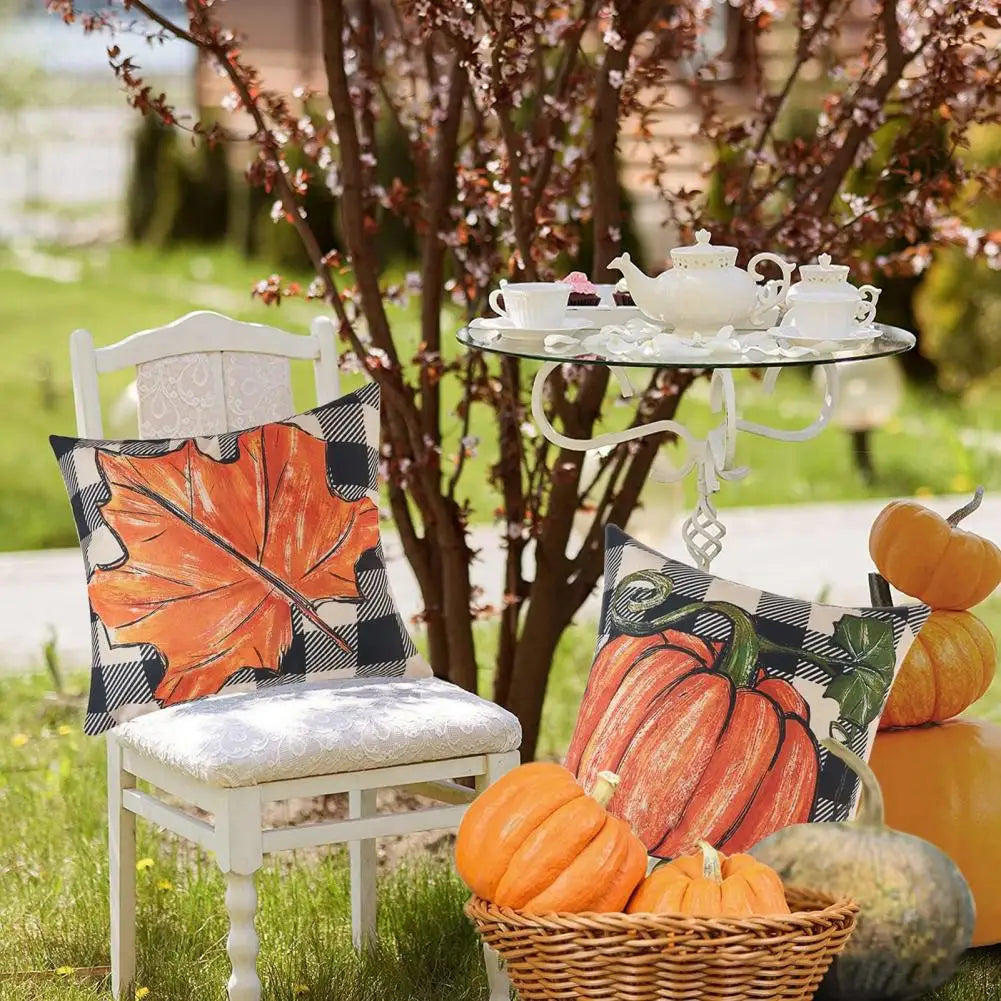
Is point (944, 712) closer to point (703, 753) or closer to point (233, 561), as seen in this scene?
point (703, 753)

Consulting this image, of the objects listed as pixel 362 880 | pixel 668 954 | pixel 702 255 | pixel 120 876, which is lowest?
pixel 362 880

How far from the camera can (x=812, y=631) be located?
2.54m

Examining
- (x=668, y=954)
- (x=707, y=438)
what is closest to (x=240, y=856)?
(x=668, y=954)

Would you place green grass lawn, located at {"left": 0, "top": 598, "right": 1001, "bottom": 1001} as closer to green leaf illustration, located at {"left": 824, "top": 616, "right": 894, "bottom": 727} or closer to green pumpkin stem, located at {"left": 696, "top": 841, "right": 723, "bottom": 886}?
green leaf illustration, located at {"left": 824, "top": 616, "right": 894, "bottom": 727}

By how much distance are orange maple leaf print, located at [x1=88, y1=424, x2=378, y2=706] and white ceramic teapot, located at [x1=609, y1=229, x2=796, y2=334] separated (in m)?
0.57

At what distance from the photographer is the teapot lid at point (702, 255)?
2.53 m

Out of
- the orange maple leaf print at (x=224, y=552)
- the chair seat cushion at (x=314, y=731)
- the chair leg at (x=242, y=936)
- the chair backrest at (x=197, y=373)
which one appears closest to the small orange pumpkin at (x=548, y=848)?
the chair seat cushion at (x=314, y=731)

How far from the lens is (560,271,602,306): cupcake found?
109 inches

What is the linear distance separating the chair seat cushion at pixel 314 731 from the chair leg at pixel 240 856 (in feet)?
0.08

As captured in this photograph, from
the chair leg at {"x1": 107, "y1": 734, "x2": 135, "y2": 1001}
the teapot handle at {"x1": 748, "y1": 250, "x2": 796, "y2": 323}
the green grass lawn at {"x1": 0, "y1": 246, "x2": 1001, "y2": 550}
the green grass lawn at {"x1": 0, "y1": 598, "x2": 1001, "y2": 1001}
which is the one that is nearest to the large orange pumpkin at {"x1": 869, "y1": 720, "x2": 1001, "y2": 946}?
the green grass lawn at {"x1": 0, "y1": 598, "x2": 1001, "y2": 1001}

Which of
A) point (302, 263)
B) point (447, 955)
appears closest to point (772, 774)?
point (447, 955)

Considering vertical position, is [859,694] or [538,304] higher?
[538,304]

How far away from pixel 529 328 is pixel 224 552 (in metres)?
0.56

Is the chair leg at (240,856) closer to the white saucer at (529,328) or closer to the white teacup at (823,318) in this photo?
the white saucer at (529,328)
